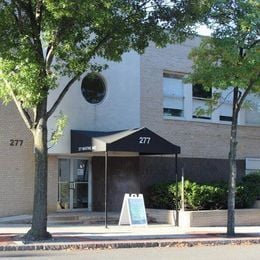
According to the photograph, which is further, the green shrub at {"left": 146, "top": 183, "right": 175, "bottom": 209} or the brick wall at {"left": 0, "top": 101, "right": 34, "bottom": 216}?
the green shrub at {"left": 146, "top": 183, "right": 175, "bottom": 209}

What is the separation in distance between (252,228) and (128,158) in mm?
5838

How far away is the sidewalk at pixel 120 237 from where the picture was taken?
49.1ft

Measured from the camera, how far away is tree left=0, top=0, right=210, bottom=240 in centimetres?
1512

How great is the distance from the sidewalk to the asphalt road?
1.64 feet

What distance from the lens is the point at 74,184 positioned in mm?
23516

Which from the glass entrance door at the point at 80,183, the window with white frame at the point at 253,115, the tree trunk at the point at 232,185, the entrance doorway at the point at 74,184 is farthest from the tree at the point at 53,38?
the window with white frame at the point at 253,115

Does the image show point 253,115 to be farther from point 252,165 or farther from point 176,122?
point 176,122

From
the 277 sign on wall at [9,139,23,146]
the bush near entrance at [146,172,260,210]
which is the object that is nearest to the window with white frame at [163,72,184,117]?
the bush near entrance at [146,172,260,210]

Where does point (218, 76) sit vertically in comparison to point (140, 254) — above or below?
above

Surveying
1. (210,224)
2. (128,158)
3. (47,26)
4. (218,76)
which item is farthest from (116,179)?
(47,26)

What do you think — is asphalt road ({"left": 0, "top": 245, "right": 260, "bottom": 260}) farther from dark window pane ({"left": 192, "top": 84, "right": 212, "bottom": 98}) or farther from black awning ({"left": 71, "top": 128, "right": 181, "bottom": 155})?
dark window pane ({"left": 192, "top": 84, "right": 212, "bottom": 98})

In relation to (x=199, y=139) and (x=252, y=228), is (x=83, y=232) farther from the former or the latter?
(x=199, y=139)

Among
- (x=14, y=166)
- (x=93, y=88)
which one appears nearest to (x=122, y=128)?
(x=93, y=88)

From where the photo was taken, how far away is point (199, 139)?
86.7 feet
